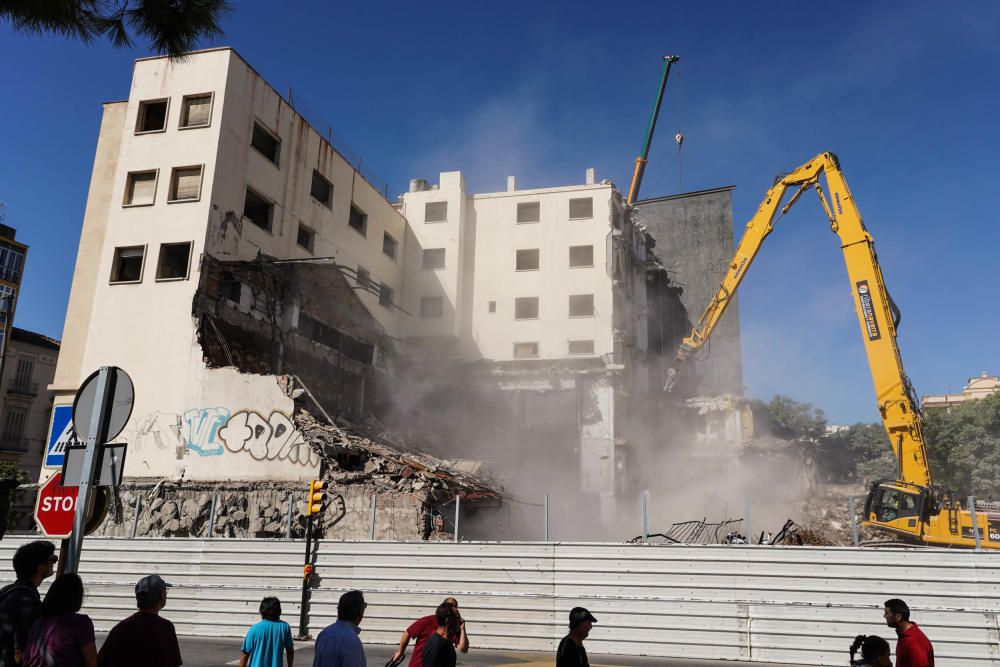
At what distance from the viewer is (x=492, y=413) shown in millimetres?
32531

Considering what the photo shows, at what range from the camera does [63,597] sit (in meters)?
4.11

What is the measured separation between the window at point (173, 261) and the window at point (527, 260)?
16897 millimetres

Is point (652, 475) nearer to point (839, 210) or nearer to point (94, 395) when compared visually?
point (839, 210)

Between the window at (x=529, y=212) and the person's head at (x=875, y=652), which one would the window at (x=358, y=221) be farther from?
the person's head at (x=875, y=652)

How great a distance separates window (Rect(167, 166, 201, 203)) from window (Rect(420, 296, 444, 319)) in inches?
559

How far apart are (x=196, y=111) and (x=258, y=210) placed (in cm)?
380

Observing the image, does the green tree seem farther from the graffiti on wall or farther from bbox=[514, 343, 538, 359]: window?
bbox=[514, 343, 538, 359]: window

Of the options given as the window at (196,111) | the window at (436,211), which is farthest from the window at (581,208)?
the window at (196,111)

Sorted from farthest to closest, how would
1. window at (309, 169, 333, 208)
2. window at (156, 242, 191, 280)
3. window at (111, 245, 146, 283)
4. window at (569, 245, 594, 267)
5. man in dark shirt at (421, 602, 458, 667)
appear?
window at (569, 245, 594, 267) < window at (309, 169, 333, 208) < window at (111, 245, 146, 283) < window at (156, 242, 191, 280) < man in dark shirt at (421, 602, 458, 667)

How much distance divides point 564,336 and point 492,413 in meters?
5.02

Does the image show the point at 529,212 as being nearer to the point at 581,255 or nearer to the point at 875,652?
the point at 581,255

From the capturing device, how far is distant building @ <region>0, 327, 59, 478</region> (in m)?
39.4

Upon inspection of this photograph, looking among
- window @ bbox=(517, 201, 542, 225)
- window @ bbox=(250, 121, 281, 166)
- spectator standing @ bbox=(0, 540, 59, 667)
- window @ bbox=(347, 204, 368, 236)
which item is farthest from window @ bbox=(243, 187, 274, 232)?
spectator standing @ bbox=(0, 540, 59, 667)

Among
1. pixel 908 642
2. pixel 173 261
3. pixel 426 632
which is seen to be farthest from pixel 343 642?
pixel 173 261
